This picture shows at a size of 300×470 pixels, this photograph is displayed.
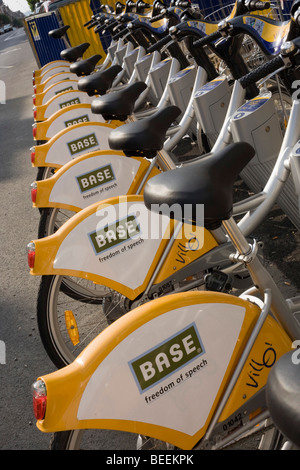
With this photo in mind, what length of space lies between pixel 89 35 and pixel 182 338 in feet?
29.3

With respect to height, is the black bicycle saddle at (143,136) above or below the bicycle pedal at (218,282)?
above

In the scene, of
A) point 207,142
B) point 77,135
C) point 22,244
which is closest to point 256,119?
point 207,142

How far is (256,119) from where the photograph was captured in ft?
9.54

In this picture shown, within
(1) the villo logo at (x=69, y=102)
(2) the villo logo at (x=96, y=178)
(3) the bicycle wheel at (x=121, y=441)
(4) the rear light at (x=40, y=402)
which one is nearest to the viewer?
(4) the rear light at (x=40, y=402)

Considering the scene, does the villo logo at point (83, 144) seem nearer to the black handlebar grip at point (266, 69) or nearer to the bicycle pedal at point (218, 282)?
the black handlebar grip at point (266, 69)

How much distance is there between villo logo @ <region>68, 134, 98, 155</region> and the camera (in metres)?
4.37

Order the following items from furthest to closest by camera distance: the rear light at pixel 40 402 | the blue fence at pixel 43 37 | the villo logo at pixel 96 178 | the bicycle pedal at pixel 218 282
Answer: the blue fence at pixel 43 37 < the villo logo at pixel 96 178 < the bicycle pedal at pixel 218 282 < the rear light at pixel 40 402

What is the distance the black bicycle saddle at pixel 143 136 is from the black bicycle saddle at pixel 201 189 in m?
0.99

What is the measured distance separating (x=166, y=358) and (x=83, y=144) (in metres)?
2.91

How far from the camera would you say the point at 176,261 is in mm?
2707

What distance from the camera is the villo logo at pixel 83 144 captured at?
4367mm

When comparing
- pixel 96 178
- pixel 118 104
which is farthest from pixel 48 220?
pixel 118 104

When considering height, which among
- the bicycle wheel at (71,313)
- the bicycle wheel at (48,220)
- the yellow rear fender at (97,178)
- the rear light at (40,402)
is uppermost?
the rear light at (40,402)

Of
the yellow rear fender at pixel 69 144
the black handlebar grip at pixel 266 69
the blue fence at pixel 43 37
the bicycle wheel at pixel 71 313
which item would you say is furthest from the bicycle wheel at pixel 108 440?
the blue fence at pixel 43 37
